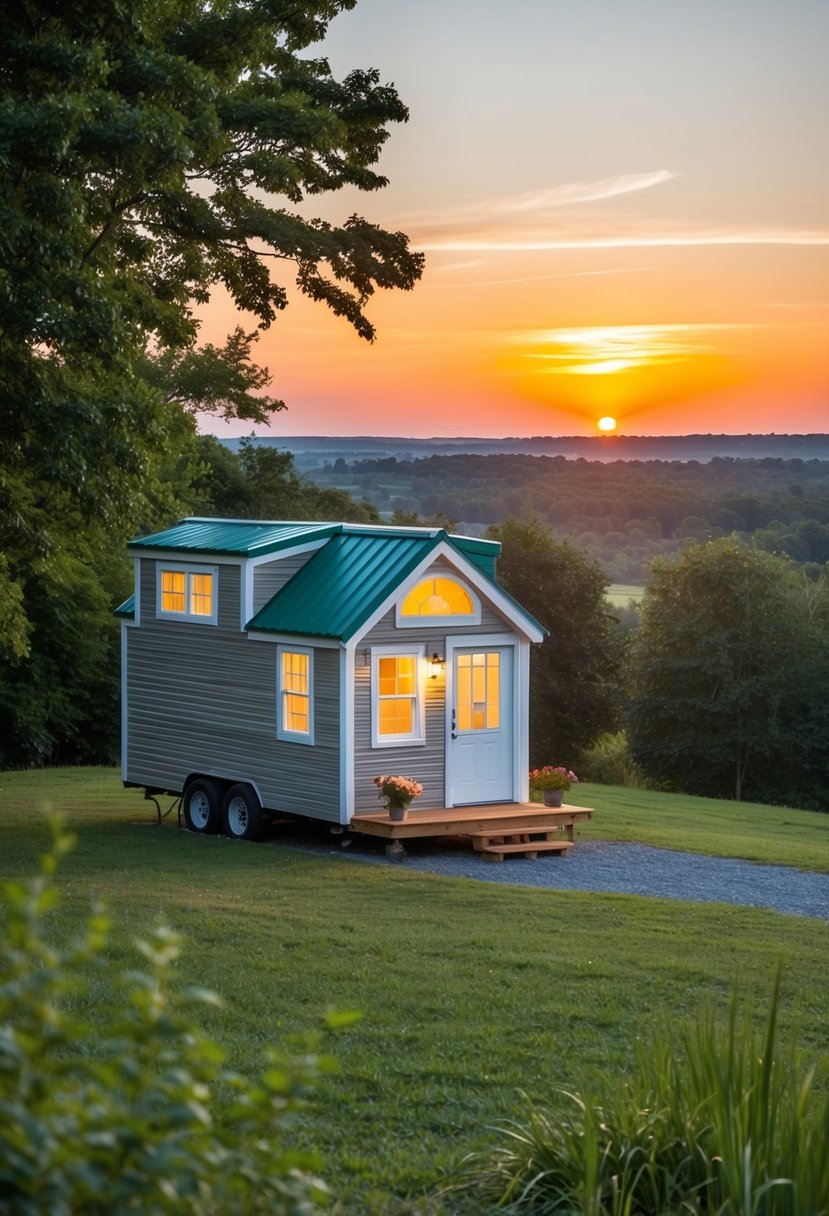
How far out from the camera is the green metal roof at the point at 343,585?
18281 mm

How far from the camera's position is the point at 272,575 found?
20.0 metres

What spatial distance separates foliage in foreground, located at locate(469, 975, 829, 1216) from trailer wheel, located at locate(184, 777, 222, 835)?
1439 centimetres

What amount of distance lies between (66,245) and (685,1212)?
1235 cm

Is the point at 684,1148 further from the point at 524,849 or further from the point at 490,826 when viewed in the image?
the point at 490,826

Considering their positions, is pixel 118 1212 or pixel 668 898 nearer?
pixel 118 1212

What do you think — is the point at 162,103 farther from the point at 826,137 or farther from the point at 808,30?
the point at 826,137

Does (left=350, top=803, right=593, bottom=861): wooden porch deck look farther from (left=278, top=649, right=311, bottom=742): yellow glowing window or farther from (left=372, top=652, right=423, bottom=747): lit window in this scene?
(left=278, top=649, right=311, bottom=742): yellow glowing window

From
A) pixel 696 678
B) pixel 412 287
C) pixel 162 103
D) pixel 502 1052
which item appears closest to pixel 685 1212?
pixel 502 1052

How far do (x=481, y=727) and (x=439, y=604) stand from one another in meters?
1.80

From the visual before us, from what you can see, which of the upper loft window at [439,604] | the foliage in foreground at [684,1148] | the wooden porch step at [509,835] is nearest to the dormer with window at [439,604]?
the upper loft window at [439,604]

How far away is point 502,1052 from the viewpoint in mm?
8320

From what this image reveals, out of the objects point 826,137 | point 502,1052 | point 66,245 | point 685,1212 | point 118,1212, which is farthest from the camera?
point 826,137

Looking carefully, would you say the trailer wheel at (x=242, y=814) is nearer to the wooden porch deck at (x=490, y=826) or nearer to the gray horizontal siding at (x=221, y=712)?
the gray horizontal siding at (x=221, y=712)

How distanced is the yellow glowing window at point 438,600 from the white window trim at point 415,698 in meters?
0.45
